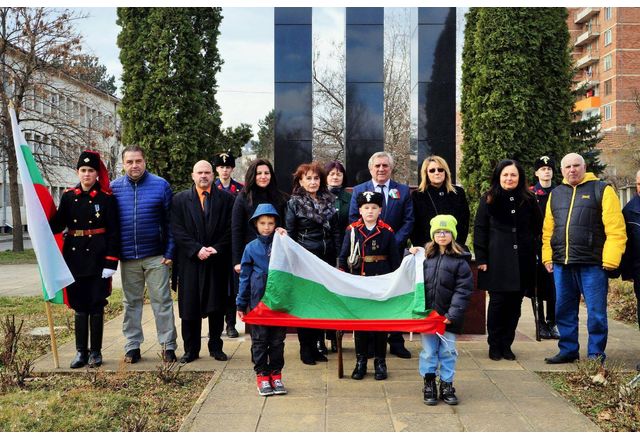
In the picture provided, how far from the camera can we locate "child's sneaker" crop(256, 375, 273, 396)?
5.29m

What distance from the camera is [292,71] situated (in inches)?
460

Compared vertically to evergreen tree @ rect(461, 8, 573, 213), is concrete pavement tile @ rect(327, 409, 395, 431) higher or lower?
lower

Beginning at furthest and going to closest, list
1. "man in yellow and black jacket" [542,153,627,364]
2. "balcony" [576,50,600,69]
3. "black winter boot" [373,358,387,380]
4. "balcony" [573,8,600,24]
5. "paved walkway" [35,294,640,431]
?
1. "balcony" [573,8,600,24]
2. "balcony" [576,50,600,69]
3. "man in yellow and black jacket" [542,153,627,364]
4. "black winter boot" [373,358,387,380]
5. "paved walkway" [35,294,640,431]

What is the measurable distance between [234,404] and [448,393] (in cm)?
172

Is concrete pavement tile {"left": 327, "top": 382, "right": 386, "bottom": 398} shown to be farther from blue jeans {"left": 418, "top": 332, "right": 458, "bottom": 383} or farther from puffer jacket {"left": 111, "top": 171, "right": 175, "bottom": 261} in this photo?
puffer jacket {"left": 111, "top": 171, "right": 175, "bottom": 261}

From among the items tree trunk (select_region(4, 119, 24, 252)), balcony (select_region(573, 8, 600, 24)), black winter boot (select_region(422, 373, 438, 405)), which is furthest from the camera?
balcony (select_region(573, 8, 600, 24))

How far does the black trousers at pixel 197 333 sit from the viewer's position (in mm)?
6582

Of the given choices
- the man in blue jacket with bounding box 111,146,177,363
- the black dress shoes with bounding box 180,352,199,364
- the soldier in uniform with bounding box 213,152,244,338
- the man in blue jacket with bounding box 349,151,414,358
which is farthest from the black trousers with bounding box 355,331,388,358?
the soldier in uniform with bounding box 213,152,244,338

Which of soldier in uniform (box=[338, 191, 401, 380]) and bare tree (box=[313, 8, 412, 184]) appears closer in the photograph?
soldier in uniform (box=[338, 191, 401, 380])

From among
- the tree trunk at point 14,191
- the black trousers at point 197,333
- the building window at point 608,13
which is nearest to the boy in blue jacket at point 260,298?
the black trousers at point 197,333

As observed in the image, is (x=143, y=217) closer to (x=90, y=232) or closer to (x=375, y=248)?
(x=90, y=232)

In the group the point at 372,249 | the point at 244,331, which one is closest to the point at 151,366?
the point at 244,331

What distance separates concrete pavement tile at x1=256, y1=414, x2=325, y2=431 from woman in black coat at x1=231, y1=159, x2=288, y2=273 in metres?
1.99

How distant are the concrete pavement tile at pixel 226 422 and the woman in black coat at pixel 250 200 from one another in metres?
1.90
